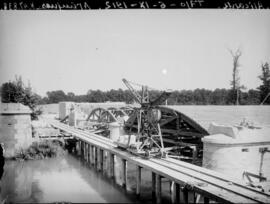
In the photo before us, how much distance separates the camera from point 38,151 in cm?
2756

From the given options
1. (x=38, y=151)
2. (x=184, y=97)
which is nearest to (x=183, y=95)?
(x=184, y=97)

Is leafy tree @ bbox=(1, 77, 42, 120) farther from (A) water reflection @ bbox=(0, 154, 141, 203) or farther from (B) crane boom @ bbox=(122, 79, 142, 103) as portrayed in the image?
(B) crane boom @ bbox=(122, 79, 142, 103)

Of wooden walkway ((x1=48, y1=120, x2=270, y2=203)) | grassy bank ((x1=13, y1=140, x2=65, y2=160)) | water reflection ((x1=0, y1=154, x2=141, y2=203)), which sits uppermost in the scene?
wooden walkway ((x1=48, y1=120, x2=270, y2=203))

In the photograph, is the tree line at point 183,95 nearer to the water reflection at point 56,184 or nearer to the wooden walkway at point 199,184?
the wooden walkway at point 199,184

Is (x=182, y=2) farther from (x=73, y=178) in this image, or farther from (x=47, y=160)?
(x=47, y=160)

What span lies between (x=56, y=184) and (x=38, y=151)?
24.5ft

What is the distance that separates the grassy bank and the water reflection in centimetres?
70

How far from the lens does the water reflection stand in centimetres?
1778

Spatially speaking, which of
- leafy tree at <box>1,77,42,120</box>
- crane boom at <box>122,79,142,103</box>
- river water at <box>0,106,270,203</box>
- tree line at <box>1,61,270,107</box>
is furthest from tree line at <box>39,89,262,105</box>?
leafy tree at <box>1,77,42,120</box>

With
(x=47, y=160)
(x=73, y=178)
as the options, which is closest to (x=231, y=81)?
(x=73, y=178)

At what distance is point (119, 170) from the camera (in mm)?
24938

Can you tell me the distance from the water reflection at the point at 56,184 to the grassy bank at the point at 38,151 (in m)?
0.70

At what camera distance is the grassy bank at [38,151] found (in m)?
26.5

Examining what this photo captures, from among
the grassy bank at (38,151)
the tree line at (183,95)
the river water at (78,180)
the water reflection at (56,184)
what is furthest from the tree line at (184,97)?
the grassy bank at (38,151)
